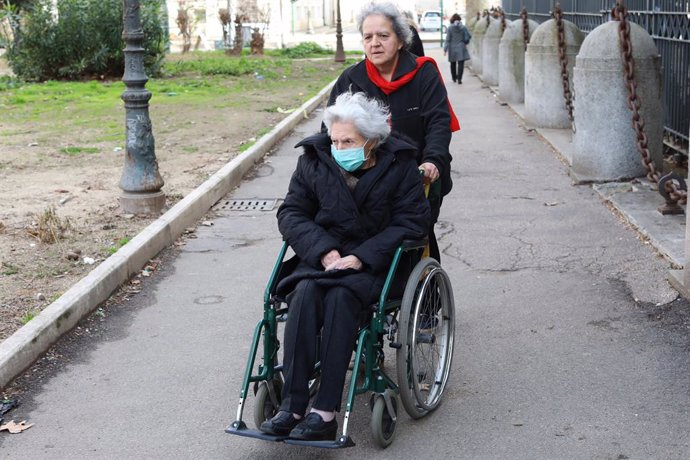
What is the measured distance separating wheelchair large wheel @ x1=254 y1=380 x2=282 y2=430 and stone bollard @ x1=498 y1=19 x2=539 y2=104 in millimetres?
13893

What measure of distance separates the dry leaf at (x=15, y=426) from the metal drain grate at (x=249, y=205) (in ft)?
17.0

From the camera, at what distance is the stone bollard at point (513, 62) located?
1765cm

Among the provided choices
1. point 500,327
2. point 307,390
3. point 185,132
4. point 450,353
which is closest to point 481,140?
point 185,132

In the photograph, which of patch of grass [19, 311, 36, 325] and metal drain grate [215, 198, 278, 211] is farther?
metal drain grate [215, 198, 278, 211]

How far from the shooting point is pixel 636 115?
9.33 metres

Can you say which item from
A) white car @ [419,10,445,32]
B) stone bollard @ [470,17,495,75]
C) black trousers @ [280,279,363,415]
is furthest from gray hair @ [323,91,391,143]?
white car @ [419,10,445,32]

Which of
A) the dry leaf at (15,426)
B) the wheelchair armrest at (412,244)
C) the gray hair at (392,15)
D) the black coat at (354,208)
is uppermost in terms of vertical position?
the gray hair at (392,15)

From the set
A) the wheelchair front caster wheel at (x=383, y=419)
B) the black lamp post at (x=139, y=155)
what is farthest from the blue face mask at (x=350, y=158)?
the black lamp post at (x=139, y=155)

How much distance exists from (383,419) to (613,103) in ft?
20.4

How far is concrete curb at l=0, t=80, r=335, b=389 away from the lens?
18.3ft

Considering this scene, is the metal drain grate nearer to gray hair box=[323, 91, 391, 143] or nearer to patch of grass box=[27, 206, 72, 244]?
patch of grass box=[27, 206, 72, 244]

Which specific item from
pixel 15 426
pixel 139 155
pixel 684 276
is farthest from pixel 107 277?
pixel 684 276

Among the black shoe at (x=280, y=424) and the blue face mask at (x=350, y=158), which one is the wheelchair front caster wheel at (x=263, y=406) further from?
the blue face mask at (x=350, y=158)

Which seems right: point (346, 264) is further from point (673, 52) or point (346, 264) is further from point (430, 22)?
point (430, 22)
